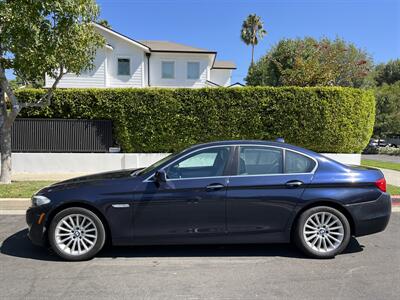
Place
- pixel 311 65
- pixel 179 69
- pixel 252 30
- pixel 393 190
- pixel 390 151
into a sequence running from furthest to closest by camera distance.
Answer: pixel 252 30, pixel 390 151, pixel 179 69, pixel 311 65, pixel 393 190

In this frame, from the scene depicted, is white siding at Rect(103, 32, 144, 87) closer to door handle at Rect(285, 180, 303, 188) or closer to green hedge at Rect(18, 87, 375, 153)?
green hedge at Rect(18, 87, 375, 153)

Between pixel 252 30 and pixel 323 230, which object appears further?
pixel 252 30

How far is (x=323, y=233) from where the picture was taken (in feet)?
16.4

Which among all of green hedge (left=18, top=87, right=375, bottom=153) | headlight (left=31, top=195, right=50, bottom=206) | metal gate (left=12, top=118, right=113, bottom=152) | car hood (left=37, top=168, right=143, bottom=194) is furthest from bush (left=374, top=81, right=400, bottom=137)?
headlight (left=31, top=195, right=50, bottom=206)

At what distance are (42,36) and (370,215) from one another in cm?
796

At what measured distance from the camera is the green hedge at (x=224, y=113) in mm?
13203

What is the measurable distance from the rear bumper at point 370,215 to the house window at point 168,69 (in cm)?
2225

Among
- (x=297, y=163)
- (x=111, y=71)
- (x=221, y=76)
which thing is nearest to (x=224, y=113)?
(x=297, y=163)

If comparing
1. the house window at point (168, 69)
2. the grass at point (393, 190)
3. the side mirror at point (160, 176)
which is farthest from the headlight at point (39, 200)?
the house window at point (168, 69)

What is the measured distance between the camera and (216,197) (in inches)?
192

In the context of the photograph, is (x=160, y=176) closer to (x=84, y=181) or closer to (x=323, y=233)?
(x=84, y=181)

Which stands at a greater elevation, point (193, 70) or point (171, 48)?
point (171, 48)

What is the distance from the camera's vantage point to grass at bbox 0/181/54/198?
8.70 meters

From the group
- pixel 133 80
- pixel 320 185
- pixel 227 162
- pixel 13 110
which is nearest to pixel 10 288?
pixel 227 162
